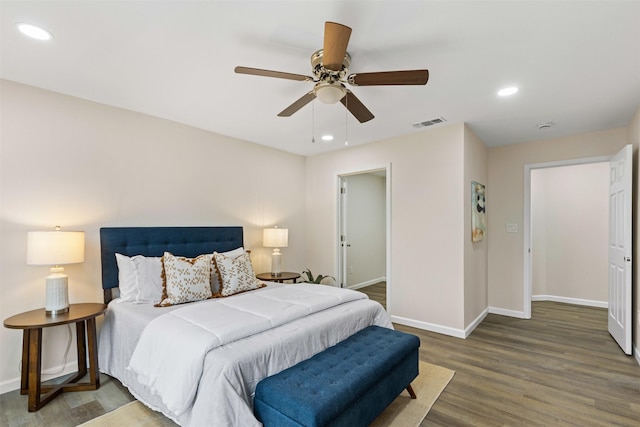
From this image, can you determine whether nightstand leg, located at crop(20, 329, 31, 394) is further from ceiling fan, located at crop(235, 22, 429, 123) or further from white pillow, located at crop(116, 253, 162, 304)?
ceiling fan, located at crop(235, 22, 429, 123)

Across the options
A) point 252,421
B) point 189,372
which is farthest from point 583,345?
point 189,372

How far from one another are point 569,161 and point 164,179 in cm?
520

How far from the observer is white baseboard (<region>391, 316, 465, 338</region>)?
3701 mm

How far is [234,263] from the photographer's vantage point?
3314 millimetres

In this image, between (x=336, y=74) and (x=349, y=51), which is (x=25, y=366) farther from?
(x=349, y=51)

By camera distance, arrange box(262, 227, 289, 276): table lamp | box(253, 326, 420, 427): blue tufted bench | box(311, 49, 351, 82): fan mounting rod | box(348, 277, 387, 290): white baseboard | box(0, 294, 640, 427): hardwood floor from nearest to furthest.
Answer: box(253, 326, 420, 427): blue tufted bench < box(311, 49, 351, 82): fan mounting rod < box(0, 294, 640, 427): hardwood floor < box(262, 227, 289, 276): table lamp < box(348, 277, 387, 290): white baseboard

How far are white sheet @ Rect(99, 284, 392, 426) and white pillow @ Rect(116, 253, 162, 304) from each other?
14 centimetres

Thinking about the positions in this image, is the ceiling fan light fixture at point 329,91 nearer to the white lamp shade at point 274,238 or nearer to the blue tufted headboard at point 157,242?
the blue tufted headboard at point 157,242

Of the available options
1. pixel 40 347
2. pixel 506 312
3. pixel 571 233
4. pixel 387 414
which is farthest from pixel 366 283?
pixel 40 347

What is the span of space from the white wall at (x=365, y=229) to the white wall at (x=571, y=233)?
2.91 metres

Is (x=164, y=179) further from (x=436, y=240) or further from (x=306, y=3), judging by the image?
(x=436, y=240)

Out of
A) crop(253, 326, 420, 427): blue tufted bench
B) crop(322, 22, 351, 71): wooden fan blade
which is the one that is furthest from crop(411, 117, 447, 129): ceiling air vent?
crop(253, 326, 420, 427): blue tufted bench

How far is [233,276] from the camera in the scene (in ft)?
10.6

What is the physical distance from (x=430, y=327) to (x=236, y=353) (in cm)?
292
